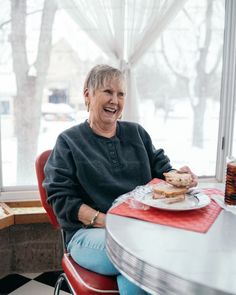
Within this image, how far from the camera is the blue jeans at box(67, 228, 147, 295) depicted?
3.77ft

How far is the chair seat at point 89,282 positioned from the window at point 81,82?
3.45 feet

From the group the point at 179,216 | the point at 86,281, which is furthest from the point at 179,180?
the point at 86,281

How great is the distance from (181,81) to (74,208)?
4.23ft

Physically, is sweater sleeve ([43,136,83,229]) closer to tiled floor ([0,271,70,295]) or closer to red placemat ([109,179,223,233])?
red placemat ([109,179,223,233])

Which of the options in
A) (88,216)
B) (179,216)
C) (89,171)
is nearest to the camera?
(179,216)

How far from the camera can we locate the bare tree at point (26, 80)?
197cm

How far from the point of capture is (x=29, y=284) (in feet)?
6.47

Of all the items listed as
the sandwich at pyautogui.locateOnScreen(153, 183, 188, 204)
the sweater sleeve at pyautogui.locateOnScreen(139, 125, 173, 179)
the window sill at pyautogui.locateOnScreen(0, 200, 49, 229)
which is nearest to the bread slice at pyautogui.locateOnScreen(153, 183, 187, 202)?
the sandwich at pyautogui.locateOnScreen(153, 183, 188, 204)

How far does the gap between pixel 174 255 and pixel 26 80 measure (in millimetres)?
1552

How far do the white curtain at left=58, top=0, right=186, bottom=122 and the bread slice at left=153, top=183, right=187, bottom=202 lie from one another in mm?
1096

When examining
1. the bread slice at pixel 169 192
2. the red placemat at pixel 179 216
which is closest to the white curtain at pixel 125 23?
the bread slice at pixel 169 192

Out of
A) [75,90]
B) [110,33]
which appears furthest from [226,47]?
[75,90]

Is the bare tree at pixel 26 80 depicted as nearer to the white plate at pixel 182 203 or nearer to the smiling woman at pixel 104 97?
the smiling woman at pixel 104 97

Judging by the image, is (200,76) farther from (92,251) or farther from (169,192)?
(92,251)
